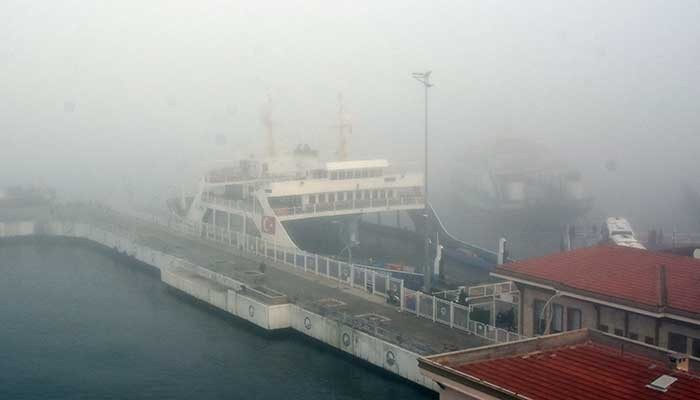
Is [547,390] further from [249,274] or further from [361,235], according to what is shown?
[361,235]

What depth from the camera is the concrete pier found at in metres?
18.8

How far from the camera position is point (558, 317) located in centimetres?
1605

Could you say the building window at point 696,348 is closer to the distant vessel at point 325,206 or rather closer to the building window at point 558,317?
the building window at point 558,317

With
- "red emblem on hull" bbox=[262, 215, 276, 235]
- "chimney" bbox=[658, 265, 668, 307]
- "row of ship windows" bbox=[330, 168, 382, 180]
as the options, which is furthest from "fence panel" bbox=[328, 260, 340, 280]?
"chimney" bbox=[658, 265, 668, 307]

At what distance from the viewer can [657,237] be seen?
3466 cm

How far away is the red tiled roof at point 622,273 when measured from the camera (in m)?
14.2

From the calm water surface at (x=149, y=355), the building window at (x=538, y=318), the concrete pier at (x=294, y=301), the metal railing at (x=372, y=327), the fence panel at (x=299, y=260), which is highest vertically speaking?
the building window at (x=538, y=318)

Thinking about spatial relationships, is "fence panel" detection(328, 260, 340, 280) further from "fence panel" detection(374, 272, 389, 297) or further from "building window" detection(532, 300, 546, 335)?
"building window" detection(532, 300, 546, 335)

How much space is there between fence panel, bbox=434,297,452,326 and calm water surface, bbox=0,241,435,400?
250cm

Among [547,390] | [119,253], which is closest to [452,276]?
[119,253]

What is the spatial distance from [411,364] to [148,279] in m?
18.7

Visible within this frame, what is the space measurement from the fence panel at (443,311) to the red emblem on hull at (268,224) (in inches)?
455

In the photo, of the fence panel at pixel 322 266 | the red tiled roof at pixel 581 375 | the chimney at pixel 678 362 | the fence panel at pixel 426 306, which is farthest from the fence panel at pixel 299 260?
the chimney at pixel 678 362

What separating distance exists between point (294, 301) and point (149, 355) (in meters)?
4.68
